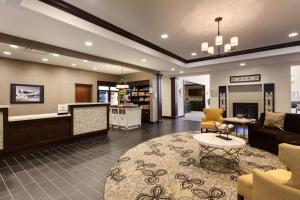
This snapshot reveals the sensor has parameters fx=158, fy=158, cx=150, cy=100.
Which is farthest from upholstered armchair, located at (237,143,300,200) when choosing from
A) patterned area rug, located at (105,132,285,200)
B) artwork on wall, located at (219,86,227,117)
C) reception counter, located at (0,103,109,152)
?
artwork on wall, located at (219,86,227,117)

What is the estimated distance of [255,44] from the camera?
5227 millimetres

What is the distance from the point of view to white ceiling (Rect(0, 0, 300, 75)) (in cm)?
291

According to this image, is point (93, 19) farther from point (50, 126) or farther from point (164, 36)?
point (50, 126)

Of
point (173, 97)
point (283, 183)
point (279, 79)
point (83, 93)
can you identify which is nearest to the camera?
point (283, 183)

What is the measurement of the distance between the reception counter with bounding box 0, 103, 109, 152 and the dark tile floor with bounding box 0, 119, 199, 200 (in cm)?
31

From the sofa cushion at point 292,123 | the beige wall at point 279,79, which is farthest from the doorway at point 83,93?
the sofa cushion at point 292,123

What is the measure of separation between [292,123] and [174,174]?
3417 millimetres

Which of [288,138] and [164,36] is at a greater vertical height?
[164,36]

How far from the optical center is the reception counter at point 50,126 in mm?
3613

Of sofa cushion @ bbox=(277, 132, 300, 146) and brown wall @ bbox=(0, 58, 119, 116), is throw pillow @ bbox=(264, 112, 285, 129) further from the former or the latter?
brown wall @ bbox=(0, 58, 119, 116)

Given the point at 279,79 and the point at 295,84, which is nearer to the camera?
the point at 279,79

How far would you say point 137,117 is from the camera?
7.18 metres

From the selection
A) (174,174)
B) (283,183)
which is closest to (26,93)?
(174,174)

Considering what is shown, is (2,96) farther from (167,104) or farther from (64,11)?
(167,104)
